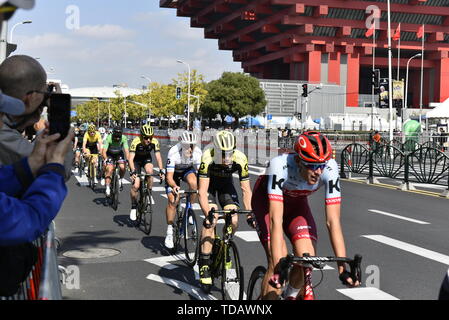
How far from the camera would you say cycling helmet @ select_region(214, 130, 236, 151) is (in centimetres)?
619

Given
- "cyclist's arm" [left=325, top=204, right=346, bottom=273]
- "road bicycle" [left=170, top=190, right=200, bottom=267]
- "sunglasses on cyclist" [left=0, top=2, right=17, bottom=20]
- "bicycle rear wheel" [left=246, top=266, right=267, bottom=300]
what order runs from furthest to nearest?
"road bicycle" [left=170, top=190, right=200, bottom=267], "bicycle rear wheel" [left=246, top=266, right=267, bottom=300], "cyclist's arm" [left=325, top=204, right=346, bottom=273], "sunglasses on cyclist" [left=0, top=2, right=17, bottom=20]

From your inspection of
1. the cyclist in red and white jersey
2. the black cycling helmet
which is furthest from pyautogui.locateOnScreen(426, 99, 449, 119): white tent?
the cyclist in red and white jersey

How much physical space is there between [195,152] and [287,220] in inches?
151

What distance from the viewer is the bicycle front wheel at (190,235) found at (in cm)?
782

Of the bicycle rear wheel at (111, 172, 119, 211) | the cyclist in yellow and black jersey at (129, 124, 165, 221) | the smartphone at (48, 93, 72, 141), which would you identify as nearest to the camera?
the smartphone at (48, 93, 72, 141)

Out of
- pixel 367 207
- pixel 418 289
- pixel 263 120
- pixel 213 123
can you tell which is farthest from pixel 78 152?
pixel 213 123

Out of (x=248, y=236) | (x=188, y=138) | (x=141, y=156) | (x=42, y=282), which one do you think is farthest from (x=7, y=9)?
(x=141, y=156)

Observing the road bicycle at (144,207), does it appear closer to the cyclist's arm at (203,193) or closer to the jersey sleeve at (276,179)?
the cyclist's arm at (203,193)

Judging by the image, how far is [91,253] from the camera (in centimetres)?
835

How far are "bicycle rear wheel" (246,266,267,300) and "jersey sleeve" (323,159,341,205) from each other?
2.60 feet

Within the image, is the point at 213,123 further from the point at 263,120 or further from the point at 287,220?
the point at 287,220

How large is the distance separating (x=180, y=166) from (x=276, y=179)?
169 inches

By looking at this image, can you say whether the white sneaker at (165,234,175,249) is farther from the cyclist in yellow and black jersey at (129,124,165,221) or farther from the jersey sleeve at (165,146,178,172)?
the cyclist in yellow and black jersey at (129,124,165,221)
